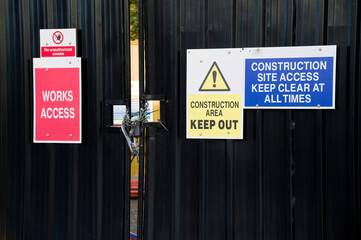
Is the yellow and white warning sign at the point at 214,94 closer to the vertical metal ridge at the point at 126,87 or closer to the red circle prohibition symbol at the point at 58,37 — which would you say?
the vertical metal ridge at the point at 126,87

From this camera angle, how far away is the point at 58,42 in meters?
2.58

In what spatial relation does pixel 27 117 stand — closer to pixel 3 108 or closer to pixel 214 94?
pixel 3 108

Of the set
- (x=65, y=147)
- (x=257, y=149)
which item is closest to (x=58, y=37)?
(x=65, y=147)

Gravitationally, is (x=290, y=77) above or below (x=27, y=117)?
above

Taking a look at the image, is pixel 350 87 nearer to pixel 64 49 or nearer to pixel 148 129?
pixel 148 129

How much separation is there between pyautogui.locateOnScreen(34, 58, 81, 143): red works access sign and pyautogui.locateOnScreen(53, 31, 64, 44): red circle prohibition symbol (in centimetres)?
13

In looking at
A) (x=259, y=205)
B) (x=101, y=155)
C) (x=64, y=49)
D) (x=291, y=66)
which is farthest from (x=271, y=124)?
(x=64, y=49)

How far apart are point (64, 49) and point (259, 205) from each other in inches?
66.3

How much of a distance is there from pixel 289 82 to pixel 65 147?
1.58 metres

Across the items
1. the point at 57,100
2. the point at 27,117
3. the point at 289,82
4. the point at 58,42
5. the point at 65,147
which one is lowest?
the point at 65,147

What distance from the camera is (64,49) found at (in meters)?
2.57

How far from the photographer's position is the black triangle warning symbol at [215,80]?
2.42 m

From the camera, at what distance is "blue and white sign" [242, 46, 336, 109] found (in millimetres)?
2293

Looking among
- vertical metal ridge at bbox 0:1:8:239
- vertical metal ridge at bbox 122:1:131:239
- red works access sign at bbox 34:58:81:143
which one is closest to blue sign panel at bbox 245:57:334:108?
vertical metal ridge at bbox 122:1:131:239
